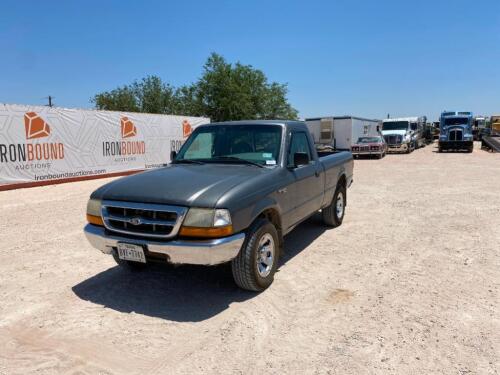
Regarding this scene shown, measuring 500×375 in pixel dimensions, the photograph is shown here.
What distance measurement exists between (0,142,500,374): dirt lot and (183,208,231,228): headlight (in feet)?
3.11

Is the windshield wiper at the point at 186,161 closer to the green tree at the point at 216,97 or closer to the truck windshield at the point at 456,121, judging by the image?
the truck windshield at the point at 456,121

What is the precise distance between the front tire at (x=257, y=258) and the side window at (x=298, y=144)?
1.15 m

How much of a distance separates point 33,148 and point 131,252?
39.4 feet

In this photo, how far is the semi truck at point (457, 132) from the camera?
29.6 meters

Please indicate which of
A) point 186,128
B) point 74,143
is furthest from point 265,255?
point 186,128

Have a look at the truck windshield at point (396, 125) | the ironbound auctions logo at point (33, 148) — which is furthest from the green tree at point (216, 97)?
the ironbound auctions logo at point (33, 148)

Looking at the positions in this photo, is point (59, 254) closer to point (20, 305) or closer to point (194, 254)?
point (20, 305)

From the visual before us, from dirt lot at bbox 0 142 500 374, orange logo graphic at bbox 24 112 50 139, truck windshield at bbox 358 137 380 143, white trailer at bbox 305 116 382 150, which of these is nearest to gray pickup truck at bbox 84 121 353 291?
dirt lot at bbox 0 142 500 374

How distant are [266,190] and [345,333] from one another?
164 cm

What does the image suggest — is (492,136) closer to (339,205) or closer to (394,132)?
(394,132)

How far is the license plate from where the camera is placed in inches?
149

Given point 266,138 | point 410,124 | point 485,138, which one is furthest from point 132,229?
point 485,138

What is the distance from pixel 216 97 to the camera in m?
50.3

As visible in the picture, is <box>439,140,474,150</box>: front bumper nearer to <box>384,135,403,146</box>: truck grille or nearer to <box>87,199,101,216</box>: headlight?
<box>384,135,403,146</box>: truck grille
